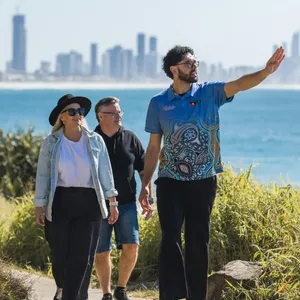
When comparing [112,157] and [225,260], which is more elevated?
[112,157]

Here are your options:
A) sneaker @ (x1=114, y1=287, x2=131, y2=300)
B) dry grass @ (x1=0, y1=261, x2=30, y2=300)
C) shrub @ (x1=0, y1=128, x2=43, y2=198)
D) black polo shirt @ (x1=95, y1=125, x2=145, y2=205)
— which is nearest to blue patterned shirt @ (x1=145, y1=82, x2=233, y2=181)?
black polo shirt @ (x1=95, y1=125, x2=145, y2=205)

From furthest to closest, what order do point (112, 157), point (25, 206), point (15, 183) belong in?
point (15, 183) < point (25, 206) < point (112, 157)

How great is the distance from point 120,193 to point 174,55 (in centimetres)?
127

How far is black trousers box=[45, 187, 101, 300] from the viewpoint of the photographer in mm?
6746

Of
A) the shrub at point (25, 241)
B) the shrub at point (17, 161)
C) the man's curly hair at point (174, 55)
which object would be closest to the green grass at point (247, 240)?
the shrub at point (25, 241)

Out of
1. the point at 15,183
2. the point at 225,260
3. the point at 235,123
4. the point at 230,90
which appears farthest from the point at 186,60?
the point at 235,123

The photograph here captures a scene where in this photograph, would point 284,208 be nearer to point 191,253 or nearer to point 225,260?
point 225,260

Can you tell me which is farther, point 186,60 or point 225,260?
point 225,260

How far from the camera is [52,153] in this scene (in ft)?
22.4

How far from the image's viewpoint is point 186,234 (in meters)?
7.12

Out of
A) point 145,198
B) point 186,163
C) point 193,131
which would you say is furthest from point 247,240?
point 193,131

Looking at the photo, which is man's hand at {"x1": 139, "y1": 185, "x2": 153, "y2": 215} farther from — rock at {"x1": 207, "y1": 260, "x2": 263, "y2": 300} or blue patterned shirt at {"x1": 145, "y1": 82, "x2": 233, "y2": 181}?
rock at {"x1": 207, "y1": 260, "x2": 263, "y2": 300}

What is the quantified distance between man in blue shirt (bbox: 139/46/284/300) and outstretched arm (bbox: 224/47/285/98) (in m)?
0.02

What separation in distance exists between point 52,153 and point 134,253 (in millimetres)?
1410
